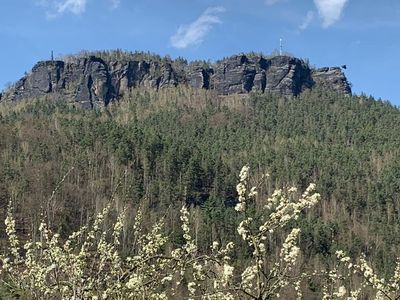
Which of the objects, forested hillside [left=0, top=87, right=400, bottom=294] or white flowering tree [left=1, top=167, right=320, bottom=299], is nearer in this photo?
white flowering tree [left=1, top=167, right=320, bottom=299]

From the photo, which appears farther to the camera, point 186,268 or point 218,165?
point 218,165

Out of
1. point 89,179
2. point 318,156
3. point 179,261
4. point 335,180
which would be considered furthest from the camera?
point 318,156

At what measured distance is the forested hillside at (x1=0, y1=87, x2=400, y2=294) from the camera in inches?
3337

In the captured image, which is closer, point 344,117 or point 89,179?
point 89,179

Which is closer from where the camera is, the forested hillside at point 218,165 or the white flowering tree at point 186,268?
the white flowering tree at point 186,268

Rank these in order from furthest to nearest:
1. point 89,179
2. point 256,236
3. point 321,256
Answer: point 89,179, point 321,256, point 256,236

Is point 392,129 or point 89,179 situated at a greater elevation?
point 392,129

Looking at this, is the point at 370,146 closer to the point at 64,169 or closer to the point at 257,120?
the point at 257,120

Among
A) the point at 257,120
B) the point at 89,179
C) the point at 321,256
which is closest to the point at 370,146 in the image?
the point at 257,120

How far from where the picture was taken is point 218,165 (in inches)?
4749

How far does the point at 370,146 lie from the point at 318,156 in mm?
21985

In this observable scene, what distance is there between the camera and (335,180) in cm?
12750

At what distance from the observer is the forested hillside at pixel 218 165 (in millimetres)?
84750

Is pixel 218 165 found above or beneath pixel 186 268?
above
